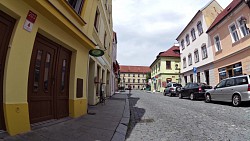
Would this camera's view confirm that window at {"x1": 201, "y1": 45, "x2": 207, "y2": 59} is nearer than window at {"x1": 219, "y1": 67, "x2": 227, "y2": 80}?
No

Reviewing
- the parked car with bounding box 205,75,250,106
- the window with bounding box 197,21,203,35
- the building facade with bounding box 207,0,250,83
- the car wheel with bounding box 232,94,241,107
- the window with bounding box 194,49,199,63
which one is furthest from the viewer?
the window with bounding box 194,49,199,63

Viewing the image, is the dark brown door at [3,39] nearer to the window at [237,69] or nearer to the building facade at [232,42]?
the building facade at [232,42]

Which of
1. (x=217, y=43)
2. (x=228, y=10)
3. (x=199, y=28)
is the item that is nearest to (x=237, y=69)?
(x=217, y=43)

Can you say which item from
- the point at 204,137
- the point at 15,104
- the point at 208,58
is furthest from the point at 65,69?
the point at 208,58

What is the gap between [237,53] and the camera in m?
17.1

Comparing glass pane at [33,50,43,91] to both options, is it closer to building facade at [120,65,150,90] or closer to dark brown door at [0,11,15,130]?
dark brown door at [0,11,15,130]

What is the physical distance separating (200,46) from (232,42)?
6.94 meters

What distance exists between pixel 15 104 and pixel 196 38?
2552 centimetres

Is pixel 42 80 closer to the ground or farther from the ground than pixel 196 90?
farther from the ground

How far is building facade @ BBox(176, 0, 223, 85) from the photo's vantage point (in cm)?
2289

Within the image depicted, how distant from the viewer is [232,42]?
17891mm

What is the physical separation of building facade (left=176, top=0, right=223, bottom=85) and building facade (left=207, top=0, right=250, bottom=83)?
139 cm

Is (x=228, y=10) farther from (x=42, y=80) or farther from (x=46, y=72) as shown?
(x=42, y=80)

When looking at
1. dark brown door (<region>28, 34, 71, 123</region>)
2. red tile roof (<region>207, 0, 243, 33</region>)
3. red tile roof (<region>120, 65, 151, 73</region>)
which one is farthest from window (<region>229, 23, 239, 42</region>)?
red tile roof (<region>120, 65, 151, 73</region>)
